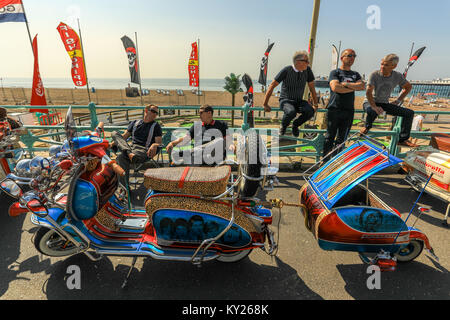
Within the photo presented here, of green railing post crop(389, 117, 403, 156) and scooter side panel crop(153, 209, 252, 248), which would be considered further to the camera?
green railing post crop(389, 117, 403, 156)

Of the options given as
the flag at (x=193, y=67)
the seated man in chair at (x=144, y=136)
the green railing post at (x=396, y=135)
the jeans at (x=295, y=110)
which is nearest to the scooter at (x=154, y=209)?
the seated man in chair at (x=144, y=136)

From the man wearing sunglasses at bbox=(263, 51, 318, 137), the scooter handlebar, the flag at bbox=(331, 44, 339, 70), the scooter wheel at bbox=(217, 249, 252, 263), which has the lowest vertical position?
the scooter wheel at bbox=(217, 249, 252, 263)

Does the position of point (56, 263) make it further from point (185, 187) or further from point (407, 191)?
point (407, 191)

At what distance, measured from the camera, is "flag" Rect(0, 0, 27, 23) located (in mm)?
8984

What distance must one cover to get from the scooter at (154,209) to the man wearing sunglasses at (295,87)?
2258 mm

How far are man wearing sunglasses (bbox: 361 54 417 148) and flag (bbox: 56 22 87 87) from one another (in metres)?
18.7

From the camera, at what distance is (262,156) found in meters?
2.44

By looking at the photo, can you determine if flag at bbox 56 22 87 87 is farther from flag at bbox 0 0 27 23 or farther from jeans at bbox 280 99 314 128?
jeans at bbox 280 99 314 128

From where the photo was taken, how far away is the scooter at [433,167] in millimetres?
3557

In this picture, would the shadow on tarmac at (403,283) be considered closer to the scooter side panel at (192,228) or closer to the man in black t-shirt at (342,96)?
the scooter side panel at (192,228)

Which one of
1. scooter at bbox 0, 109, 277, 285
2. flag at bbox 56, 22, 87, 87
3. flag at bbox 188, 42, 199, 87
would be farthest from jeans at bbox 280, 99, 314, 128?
→ flag at bbox 188, 42, 199, 87

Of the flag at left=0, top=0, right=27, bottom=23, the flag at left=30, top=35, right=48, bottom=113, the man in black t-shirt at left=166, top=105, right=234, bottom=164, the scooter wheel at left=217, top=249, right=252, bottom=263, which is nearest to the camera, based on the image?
the scooter wheel at left=217, top=249, right=252, bottom=263

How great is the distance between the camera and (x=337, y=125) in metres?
4.59
